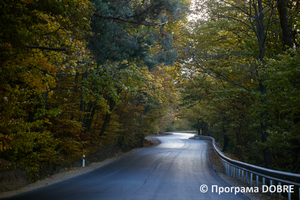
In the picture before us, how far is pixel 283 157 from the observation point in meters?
14.5

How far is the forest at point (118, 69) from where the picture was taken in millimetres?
6203

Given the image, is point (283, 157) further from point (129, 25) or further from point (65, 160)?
point (65, 160)

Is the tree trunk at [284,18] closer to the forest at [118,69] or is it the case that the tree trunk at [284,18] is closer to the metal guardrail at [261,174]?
the forest at [118,69]

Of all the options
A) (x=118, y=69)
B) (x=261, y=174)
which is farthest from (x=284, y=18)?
(x=118, y=69)

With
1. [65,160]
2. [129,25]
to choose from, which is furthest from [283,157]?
[65,160]

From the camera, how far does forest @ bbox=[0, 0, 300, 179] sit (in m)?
6.20

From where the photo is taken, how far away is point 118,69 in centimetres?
1120

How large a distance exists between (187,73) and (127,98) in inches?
228
